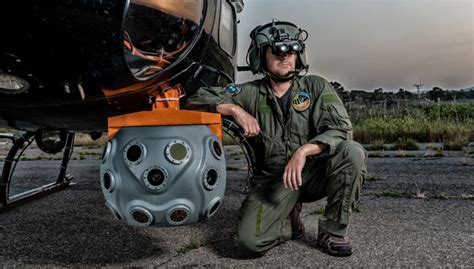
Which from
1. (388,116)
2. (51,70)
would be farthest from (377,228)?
(388,116)

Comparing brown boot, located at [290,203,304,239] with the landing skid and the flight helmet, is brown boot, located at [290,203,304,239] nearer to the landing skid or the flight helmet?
the flight helmet

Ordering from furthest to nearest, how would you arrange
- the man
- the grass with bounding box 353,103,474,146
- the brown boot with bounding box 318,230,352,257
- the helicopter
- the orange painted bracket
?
the grass with bounding box 353,103,474,146, the man, the brown boot with bounding box 318,230,352,257, the orange painted bracket, the helicopter

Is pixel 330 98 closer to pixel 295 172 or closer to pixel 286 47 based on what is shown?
pixel 286 47

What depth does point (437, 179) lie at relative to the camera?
4.70 metres

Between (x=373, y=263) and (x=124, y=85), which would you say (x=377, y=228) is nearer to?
(x=373, y=263)

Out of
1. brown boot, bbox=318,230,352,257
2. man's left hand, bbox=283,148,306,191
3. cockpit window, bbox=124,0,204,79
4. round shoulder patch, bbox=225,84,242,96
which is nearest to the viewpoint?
cockpit window, bbox=124,0,204,79

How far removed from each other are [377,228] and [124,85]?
1.84 metres

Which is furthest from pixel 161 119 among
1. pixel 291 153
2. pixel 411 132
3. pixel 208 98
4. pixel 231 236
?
pixel 411 132

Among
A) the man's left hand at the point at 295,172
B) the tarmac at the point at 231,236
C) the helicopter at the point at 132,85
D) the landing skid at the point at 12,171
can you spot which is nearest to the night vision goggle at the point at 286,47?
the helicopter at the point at 132,85

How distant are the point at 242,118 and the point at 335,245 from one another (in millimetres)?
823

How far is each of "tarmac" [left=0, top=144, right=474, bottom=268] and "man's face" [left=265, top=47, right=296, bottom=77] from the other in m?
0.99

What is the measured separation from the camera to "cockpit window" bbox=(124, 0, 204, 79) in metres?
1.66

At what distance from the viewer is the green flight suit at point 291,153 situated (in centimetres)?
247

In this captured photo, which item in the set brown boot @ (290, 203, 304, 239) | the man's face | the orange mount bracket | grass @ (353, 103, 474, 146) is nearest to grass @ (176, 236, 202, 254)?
brown boot @ (290, 203, 304, 239)
